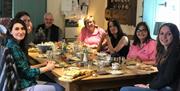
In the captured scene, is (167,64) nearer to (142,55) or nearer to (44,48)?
(142,55)

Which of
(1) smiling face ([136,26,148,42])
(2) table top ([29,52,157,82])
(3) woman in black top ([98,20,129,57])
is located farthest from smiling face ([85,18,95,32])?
(2) table top ([29,52,157,82])

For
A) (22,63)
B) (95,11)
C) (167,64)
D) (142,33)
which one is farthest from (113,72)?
(95,11)

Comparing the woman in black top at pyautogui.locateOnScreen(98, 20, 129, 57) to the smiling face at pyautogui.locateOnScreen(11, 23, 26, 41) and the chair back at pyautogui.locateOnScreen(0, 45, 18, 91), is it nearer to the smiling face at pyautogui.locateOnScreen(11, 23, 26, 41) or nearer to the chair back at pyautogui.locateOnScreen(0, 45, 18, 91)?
the smiling face at pyautogui.locateOnScreen(11, 23, 26, 41)

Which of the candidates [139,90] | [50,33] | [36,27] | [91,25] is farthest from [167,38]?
[36,27]

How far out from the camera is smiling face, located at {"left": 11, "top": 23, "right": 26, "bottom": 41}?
10.00 feet

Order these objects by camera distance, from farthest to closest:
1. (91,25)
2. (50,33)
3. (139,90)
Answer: (50,33), (91,25), (139,90)

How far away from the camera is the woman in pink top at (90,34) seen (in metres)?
4.99

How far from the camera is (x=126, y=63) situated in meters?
3.42

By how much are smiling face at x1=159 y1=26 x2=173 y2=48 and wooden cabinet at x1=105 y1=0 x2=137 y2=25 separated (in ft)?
11.4

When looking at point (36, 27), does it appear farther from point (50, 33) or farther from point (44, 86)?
point (44, 86)

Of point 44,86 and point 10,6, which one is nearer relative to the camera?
point 44,86

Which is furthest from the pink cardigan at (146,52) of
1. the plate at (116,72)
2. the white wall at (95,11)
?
the white wall at (95,11)

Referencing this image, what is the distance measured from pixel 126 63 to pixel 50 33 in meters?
2.33

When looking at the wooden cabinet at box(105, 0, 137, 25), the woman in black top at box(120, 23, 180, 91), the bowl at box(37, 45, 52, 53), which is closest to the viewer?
the woman in black top at box(120, 23, 180, 91)
